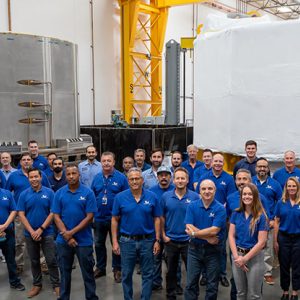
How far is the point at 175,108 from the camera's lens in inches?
508

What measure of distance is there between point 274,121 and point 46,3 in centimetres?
940

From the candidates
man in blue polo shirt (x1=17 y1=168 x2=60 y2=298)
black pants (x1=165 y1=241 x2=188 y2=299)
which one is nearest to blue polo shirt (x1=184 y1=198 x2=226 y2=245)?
black pants (x1=165 y1=241 x2=188 y2=299)

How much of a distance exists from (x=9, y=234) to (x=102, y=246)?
1.27 meters

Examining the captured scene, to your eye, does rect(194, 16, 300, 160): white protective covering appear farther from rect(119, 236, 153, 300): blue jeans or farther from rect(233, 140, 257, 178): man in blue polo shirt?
rect(119, 236, 153, 300): blue jeans

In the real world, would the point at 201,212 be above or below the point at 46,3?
below

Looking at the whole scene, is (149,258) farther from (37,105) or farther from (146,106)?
(146,106)

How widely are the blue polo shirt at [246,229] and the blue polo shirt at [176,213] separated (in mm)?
636

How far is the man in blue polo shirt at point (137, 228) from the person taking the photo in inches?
173

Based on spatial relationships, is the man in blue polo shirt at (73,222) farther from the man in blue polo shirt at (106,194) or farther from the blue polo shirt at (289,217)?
the blue polo shirt at (289,217)

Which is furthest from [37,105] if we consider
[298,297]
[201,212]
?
[298,297]

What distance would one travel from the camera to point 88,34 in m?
→ 14.7

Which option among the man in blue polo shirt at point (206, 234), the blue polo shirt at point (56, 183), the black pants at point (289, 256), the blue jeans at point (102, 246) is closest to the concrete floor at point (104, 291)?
the blue jeans at point (102, 246)

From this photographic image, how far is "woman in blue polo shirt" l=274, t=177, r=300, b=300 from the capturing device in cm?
459

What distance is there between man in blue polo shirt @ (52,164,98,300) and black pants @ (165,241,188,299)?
90cm
